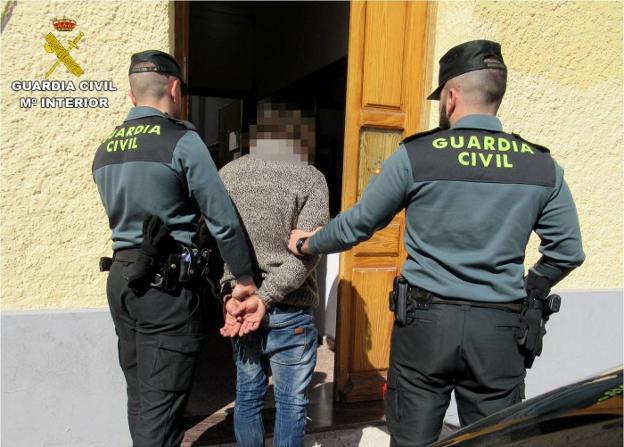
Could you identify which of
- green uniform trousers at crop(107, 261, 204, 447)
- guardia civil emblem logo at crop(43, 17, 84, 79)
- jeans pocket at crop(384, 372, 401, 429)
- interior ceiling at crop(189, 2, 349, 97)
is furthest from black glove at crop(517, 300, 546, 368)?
interior ceiling at crop(189, 2, 349, 97)

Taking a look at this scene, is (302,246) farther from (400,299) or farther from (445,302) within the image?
(445,302)

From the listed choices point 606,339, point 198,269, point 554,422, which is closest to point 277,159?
point 198,269

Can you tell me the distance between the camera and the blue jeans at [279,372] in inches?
93.7

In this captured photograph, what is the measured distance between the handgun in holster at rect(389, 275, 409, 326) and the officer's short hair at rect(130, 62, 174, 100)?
1.31 metres

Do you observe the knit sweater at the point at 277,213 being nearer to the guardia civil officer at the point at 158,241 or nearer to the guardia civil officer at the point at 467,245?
the guardia civil officer at the point at 158,241

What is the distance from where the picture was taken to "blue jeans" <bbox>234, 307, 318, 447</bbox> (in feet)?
7.81

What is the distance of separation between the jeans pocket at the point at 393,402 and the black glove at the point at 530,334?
1.65 ft

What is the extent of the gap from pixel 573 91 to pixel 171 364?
3442 millimetres

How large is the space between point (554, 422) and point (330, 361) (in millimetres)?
3207

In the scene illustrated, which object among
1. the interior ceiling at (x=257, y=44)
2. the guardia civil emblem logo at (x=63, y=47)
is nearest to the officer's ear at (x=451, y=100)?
the guardia civil emblem logo at (x=63, y=47)

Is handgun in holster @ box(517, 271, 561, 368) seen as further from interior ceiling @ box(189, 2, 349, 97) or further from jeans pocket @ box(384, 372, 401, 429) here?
interior ceiling @ box(189, 2, 349, 97)

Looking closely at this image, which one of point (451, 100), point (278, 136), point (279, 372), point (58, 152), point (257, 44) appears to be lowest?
point (279, 372)

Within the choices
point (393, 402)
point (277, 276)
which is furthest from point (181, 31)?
point (393, 402)

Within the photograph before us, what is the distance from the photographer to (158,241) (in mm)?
2039
